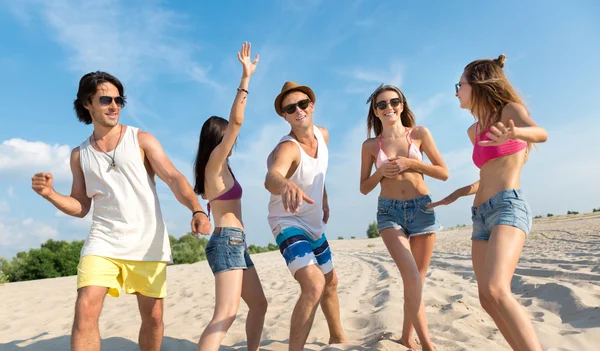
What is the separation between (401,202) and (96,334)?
2.70 metres

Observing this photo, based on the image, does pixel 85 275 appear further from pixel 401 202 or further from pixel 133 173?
pixel 401 202

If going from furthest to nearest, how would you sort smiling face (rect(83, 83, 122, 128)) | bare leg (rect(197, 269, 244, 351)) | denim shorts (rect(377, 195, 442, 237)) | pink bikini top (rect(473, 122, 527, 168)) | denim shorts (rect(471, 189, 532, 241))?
denim shorts (rect(377, 195, 442, 237)) → smiling face (rect(83, 83, 122, 128)) → bare leg (rect(197, 269, 244, 351)) → pink bikini top (rect(473, 122, 527, 168)) → denim shorts (rect(471, 189, 532, 241))

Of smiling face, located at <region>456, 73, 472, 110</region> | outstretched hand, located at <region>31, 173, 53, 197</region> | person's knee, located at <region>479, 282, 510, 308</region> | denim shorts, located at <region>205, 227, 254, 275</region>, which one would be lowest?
person's knee, located at <region>479, 282, 510, 308</region>

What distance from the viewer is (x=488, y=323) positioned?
5.17 metres

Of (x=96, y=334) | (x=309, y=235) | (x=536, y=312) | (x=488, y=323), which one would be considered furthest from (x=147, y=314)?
(x=536, y=312)

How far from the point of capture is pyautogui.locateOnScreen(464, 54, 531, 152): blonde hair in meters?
3.33

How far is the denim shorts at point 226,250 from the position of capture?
359 cm

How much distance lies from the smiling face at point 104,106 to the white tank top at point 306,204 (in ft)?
4.70

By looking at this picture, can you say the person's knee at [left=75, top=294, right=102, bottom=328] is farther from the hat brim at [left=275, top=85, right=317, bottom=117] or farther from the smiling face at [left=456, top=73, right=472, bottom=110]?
the smiling face at [left=456, top=73, right=472, bottom=110]

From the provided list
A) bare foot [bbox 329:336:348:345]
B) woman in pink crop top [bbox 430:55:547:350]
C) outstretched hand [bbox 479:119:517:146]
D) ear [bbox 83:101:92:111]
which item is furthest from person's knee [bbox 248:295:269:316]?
outstretched hand [bbox 479:119:517:146]

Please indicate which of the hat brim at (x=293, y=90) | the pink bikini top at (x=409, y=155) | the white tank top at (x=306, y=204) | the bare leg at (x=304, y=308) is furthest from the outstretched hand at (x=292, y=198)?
the pink bikini top at (x=409, y=155)

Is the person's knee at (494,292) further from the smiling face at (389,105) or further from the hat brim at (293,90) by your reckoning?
the hat brim at (293,90)

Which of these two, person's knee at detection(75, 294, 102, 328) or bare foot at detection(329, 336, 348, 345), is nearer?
person's knee at detection(75, 294, 102, 328)

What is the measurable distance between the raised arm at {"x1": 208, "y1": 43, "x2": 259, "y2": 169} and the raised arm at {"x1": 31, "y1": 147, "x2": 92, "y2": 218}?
126 centimetres
